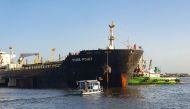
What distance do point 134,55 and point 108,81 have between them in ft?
24.2

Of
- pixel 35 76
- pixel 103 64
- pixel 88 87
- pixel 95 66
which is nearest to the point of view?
pixel 88 87

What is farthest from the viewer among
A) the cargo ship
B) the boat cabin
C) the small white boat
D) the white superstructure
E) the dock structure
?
the white superstructure

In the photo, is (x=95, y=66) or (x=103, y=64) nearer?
(x=103, y=64)

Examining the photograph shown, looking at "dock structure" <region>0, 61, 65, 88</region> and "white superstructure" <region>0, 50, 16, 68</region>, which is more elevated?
"white superstructure" <region>0, 50, 16, 68</region>

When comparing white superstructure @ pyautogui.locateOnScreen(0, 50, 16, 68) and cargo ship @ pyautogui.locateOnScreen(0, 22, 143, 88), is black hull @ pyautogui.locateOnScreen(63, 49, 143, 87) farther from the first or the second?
white superstructure @ pyautogui.locateOnScreen(0, 50, 16, 68)

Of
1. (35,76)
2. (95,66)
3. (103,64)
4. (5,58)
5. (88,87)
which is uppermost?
(5,58)

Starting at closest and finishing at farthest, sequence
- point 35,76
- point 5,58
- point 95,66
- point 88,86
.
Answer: point 88,86 < point 95,66 < point 35,76 < point 5,58

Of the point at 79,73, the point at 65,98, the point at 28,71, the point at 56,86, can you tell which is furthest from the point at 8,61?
the point at 65,98

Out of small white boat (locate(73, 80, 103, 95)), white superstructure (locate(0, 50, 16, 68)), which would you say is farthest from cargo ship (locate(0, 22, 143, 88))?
white superstructure (locate(0, 50, 16, 68))

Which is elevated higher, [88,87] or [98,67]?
[98,67]

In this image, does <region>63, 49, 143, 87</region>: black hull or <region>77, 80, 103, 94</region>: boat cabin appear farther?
<region>63, 49, 143, 87</region>: black hull

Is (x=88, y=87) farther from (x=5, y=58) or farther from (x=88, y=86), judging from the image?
(x=5, y=58)

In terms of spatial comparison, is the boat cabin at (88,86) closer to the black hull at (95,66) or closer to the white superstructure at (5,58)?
the black hull at (95,66)

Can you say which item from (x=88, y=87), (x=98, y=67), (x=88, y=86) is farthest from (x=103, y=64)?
(x=88, y=87)
